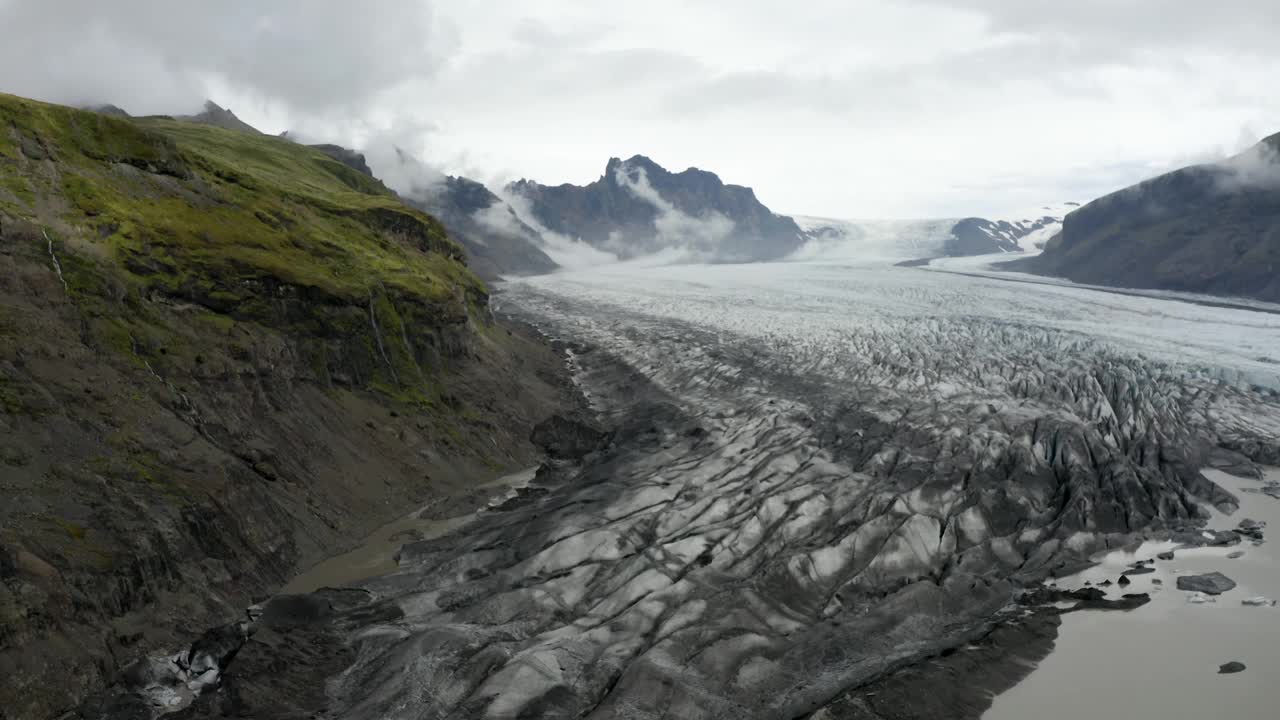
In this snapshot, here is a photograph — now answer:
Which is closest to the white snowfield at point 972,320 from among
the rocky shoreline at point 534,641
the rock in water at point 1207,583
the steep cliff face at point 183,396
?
the rock in water at point 1207,583

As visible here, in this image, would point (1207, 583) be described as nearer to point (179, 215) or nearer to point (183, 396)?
point (183, 396)

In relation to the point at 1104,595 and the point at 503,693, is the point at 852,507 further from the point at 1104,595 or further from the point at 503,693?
the point at 503,693

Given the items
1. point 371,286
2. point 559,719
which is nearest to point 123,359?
point 371,286

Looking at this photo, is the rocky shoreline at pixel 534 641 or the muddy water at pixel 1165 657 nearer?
the rocky shoreline at pixel 534 641

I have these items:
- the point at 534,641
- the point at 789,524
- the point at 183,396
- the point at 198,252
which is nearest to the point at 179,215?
the point at 198,252

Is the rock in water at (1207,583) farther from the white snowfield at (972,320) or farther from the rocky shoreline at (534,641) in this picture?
the white snowfield at (972,320)

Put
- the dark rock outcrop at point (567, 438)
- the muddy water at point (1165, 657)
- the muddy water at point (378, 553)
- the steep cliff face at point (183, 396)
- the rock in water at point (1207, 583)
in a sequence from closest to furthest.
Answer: the muddy water at point (1165, 657) < the steep cliff face at point (183, 396) < the rock in water at point (1207, 583) < the muddy water at point (378, 553) < the dark rock outcrop at point (567, 438)

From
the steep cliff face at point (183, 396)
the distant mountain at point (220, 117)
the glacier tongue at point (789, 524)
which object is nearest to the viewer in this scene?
the glacier tongue at point (789, 524)
